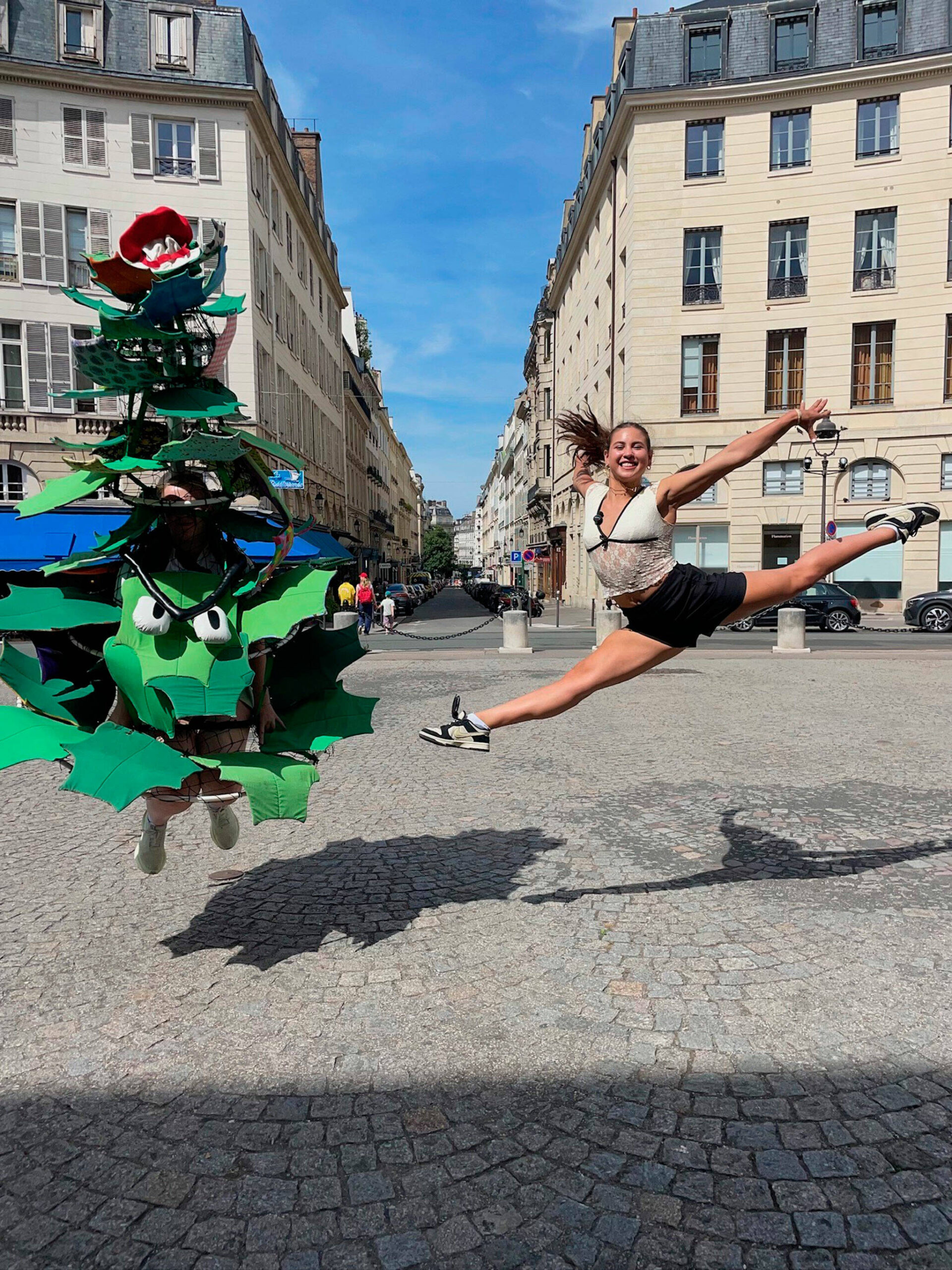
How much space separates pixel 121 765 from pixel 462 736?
143 centimetres

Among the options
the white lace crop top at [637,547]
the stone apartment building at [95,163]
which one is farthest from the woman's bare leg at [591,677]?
the stone apartment building at [95,163]

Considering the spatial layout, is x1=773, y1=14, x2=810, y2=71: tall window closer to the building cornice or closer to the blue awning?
the building cornice

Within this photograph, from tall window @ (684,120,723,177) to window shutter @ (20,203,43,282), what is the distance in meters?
21.6

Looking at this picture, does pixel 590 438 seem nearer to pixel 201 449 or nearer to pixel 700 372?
pixel 201 449

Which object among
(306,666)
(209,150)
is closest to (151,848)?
(306,666)

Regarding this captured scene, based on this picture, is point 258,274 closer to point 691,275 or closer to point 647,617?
point 691,275

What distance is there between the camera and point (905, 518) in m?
4.16

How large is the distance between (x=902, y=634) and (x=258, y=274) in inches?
843

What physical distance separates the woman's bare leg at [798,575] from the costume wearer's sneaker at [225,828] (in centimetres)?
245

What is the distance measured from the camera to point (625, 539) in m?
3.80

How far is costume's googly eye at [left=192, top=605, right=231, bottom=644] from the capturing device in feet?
10.5

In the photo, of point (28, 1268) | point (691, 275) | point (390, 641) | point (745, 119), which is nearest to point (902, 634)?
point (390, 641)

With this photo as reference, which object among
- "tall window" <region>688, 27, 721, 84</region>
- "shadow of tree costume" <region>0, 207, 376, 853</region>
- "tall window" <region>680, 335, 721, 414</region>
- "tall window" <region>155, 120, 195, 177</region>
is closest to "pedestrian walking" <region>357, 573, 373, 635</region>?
"tall window" <region>155, 120, 195, 177</region>

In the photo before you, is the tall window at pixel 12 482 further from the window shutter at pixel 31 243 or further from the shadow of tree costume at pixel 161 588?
the shadow of tree costume at pixel 161 588
